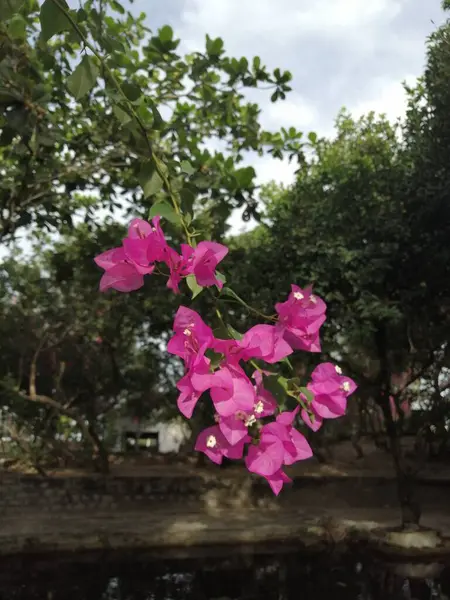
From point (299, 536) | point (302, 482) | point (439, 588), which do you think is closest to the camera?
point (439, 588)

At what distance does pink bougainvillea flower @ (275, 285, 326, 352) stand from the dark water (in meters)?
7.05

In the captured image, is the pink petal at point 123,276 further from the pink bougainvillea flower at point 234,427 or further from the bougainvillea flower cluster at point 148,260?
the pink bougainvillea flower at point 234,427

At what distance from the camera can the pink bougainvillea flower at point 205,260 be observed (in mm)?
873

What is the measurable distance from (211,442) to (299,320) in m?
0.24

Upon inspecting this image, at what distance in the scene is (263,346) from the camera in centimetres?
84

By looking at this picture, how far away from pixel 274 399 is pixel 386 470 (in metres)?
14.9

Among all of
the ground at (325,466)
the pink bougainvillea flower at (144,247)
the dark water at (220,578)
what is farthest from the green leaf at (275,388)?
the ground at (325,466)

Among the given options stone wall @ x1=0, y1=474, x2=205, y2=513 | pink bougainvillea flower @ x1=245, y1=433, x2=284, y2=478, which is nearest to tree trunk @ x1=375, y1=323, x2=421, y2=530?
stone wall @ x1=0, y1=474, x2=205, y2=513

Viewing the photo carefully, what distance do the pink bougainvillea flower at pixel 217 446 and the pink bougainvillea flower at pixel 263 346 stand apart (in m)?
0.12

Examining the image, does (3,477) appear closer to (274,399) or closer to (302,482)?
(302,482)

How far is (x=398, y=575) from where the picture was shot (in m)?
7.98

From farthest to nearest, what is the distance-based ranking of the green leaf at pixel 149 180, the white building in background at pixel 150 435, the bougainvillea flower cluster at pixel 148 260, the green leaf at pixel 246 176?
the white building in background at pixel 150 435
the green leaf at pixel 246 176
the green leaf at pixel 149 180
the bougainvillea flower cluster at pixel 148 260

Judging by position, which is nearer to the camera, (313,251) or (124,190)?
(124,190)

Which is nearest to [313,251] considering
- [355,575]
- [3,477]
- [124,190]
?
[124,190]
